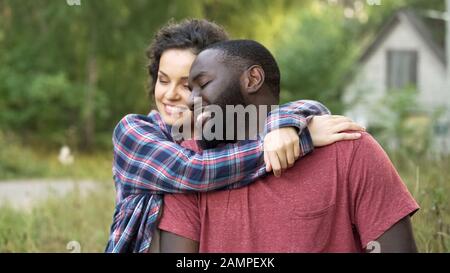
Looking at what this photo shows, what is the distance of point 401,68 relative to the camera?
24469 millimetres

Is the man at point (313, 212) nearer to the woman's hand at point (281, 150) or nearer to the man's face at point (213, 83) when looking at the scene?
the woman's hand at point (281, 150)

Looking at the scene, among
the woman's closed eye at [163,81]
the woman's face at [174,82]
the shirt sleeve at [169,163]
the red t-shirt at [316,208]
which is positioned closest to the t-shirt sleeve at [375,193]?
the red t-shirt at [316,208]

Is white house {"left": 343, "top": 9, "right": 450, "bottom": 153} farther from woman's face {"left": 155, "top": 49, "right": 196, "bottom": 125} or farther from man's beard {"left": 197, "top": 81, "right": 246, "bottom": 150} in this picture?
man's beard {"left": 197, "top": 81, "right": 246, "bottom": 150}

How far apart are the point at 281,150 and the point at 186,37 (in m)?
0.91

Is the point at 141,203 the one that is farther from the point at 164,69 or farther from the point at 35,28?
the point at 35,28

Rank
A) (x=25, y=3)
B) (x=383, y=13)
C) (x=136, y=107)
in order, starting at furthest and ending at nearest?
(x=383, y=13) → (x=136, y=107) → (x=25, y=3)

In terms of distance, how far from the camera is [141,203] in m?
2.09

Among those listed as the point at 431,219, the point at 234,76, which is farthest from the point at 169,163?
the point at 431,219

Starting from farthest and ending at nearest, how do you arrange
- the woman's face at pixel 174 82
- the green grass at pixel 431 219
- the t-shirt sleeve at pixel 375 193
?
the green grass at pixel 431 219 → the woman's face at pixel 174 82 → the t-shirt sleeve at pixel 375 193

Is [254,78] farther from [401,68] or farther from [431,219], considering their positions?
[401,68]

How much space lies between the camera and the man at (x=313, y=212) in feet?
5.93

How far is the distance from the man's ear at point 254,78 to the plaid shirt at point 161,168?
0.08 metres

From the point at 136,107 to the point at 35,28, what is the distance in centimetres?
310
